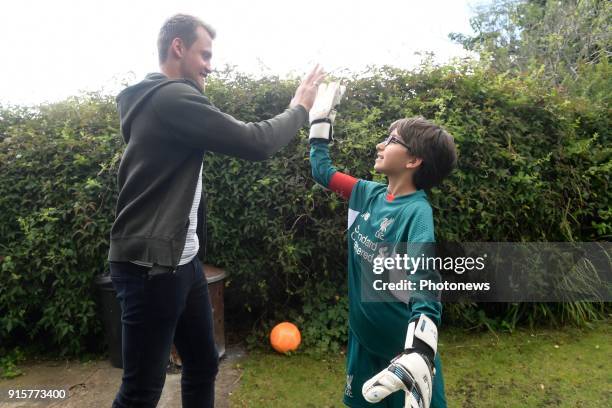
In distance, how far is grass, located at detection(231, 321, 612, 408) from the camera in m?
3.00

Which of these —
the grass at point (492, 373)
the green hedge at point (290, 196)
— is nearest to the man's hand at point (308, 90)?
the green hedge at point (290, 196)

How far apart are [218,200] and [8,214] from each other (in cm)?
166

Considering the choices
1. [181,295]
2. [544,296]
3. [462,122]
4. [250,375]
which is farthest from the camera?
[544,296]

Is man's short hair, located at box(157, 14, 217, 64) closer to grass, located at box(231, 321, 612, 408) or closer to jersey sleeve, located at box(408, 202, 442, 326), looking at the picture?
jersey sleeve, located at box(408, 202, 442, 326)

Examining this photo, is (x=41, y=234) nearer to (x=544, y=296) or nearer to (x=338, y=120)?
(x=338, y=120)

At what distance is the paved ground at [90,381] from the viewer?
3.04m

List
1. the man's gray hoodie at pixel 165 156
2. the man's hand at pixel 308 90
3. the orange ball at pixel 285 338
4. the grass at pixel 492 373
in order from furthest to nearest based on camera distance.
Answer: the orange ball at pixel 285 338
the grass at pixel 492 373
the man's hand at pixel 308 90
the man's gray hoodie at pixel 165 156

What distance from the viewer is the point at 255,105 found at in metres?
3.78

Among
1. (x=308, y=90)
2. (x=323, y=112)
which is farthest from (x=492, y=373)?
(x=308, y=90)

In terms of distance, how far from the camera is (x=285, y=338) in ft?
11.7

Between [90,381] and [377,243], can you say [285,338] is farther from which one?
[377,243]

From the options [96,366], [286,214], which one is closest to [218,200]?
[286,214]

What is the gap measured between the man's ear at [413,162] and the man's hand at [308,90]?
52cm

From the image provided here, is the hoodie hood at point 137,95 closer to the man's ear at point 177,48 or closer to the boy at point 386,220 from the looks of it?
the man's ear at point 177,48
